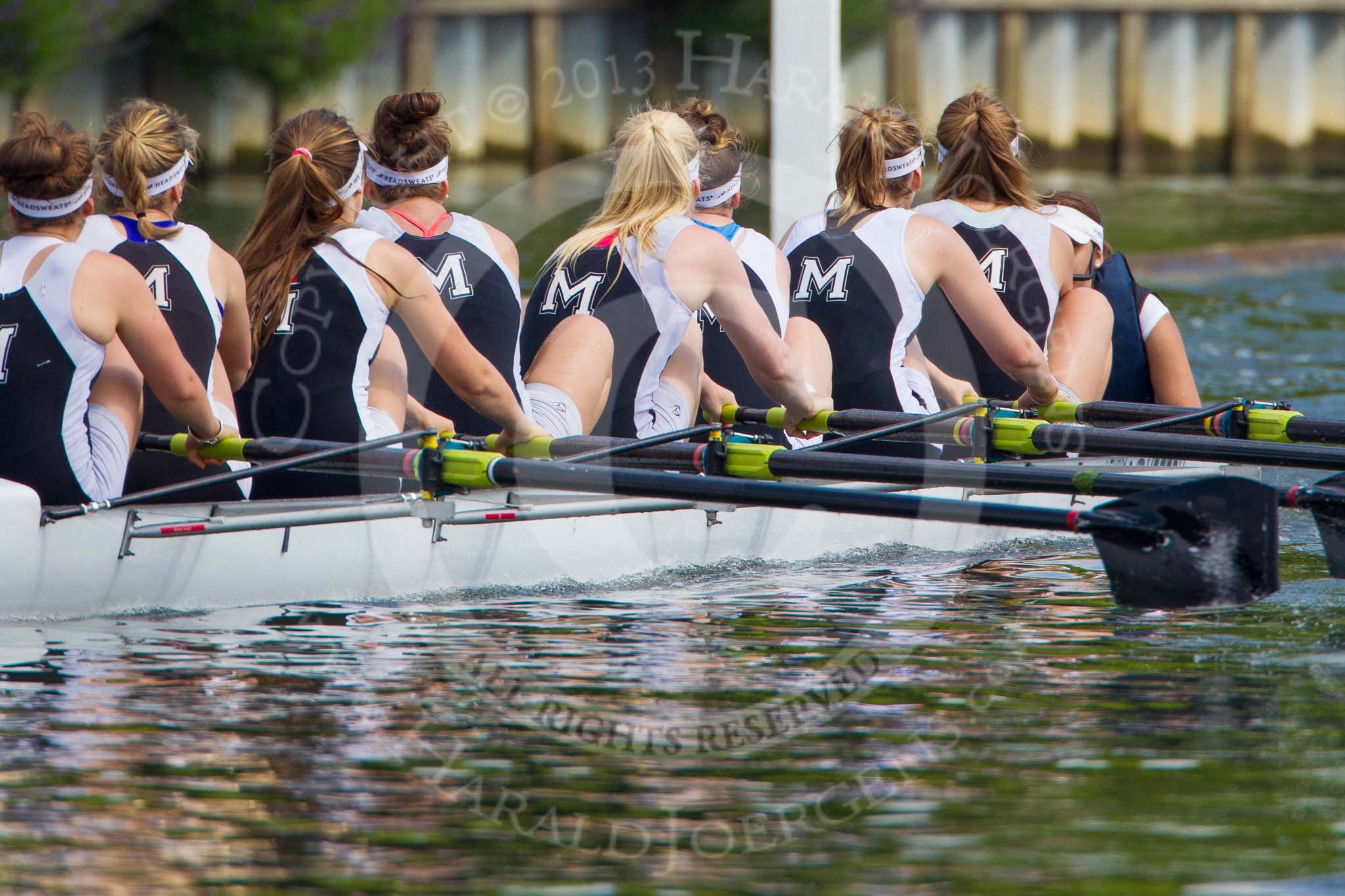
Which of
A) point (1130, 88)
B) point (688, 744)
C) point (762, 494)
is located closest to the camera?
point (688, 744)

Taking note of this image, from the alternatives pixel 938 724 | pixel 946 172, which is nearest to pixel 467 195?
pixel 946 172

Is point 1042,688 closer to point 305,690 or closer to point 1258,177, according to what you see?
point 305,690

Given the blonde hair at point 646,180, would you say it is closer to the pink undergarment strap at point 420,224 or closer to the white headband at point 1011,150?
the pink undergarment strap at point 420,224

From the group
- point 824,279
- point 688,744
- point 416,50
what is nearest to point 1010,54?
point 416,50

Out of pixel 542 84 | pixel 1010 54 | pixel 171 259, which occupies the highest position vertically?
pixel 1010 54

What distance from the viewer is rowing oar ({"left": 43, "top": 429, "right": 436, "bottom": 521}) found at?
515cm

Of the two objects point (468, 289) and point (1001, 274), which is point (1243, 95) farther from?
point (468, 289)

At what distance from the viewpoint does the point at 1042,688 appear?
15.3ft

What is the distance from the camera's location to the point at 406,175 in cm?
595

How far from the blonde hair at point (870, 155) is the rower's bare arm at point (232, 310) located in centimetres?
196

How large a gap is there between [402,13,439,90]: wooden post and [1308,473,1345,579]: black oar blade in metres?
15.9

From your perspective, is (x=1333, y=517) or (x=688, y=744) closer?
(x=688, y=744)

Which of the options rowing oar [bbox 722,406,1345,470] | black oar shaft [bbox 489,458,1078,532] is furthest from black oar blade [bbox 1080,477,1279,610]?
rowing oar [bbox 722,406,1345,470]

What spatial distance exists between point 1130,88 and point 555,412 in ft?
61.1
